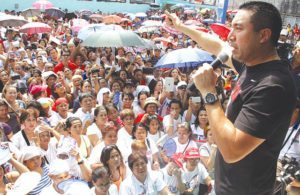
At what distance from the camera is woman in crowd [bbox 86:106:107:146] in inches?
191

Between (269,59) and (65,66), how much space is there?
7.14 meters

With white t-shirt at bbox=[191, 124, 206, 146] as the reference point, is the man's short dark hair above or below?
above

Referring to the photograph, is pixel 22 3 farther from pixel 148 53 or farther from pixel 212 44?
pixel 212 44

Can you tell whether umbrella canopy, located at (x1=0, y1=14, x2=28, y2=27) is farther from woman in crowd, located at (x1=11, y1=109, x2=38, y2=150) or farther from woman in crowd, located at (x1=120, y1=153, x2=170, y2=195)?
woman in crowd, located at (x1=120, y1=153, x2=170, y2=195)

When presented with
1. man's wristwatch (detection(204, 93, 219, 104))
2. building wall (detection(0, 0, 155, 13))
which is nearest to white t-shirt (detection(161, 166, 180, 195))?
man's wristwatch (detection(204, 93, 219, 104))

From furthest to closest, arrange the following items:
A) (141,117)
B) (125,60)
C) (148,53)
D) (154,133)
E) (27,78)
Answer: (148,53) → (125,60) → (27,78) → (141,117) → (154,133)

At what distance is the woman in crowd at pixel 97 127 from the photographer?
191 inches

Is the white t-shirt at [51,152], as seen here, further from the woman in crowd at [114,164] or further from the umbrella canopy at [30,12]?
the umbrella canopy at [30,12]

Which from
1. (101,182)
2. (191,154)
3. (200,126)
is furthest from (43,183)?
(200,126)

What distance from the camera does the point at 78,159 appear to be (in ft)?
13.0

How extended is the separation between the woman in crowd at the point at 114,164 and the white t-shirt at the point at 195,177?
658 mm

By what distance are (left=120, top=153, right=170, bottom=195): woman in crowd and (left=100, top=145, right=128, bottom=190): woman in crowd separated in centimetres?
17

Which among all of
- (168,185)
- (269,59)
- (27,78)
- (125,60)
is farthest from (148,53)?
(269,59)

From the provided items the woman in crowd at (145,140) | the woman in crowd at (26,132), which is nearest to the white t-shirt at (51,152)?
the woman in crowd at (26,132)
